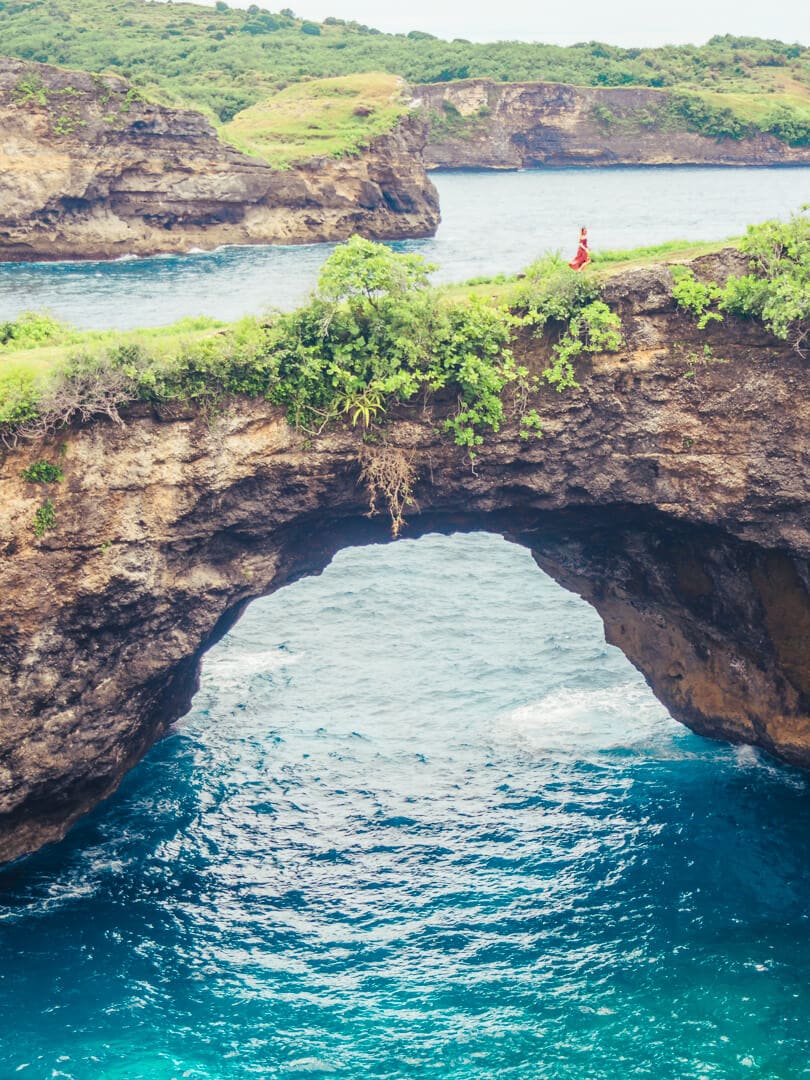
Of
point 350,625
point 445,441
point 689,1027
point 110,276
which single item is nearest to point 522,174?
point 110,276

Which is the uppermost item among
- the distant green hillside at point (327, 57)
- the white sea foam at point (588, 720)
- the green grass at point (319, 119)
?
the distant green hillside at point (327, 57)

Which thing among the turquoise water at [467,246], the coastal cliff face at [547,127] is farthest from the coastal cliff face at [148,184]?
the coastal cliff face at [547,127]

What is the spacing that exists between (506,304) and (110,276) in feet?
149

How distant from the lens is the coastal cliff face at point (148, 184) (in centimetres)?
7394

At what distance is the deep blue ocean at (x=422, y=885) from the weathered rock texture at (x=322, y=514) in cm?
263

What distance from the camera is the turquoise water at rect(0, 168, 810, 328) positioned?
53.8 m

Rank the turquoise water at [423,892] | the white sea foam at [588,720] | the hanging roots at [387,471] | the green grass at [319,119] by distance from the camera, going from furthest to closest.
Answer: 1. the green grass at [319,119]
2. the white sea foam at [588,720]
3. the hanging roots at [387,471]
4. the turquoise water at [423,892]

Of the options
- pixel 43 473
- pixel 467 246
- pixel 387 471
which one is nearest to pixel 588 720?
pixel 387 471

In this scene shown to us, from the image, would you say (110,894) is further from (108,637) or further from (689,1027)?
(689,1027)

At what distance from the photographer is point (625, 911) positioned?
22.9m

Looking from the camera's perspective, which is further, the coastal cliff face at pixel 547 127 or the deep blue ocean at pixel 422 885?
the coastal cliff face at pixel 547 127

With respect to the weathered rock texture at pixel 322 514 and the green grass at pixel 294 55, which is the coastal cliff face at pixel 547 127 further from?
the weathered rock texture at pixel 322 514

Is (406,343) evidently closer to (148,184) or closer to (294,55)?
(148,184)

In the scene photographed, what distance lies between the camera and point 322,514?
81.4ft
